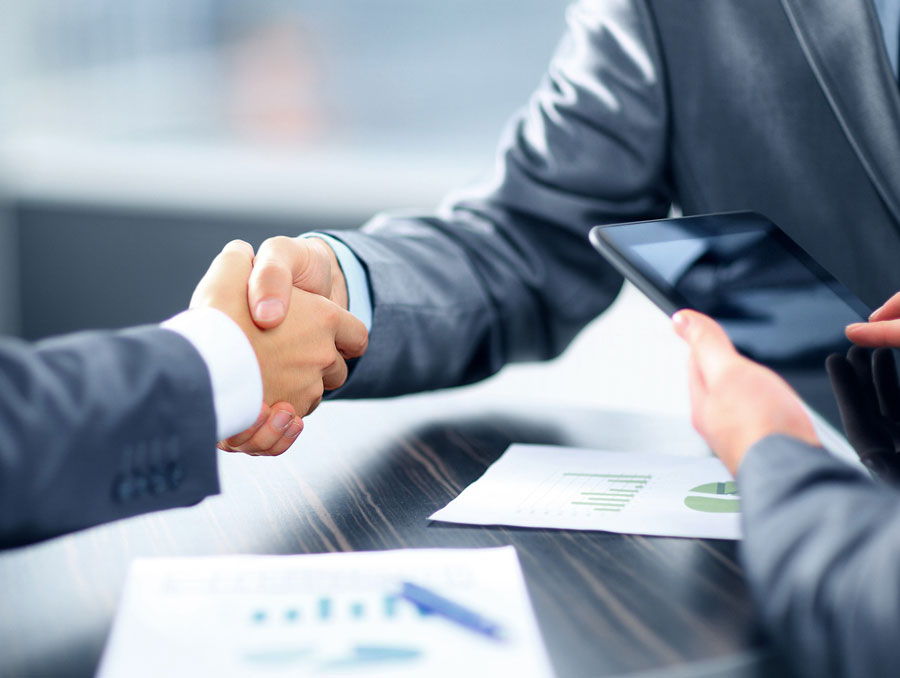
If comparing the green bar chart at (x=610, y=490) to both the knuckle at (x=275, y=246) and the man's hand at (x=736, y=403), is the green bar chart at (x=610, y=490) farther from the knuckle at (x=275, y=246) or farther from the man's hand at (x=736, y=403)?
the knuckle at (x=275, y=246)

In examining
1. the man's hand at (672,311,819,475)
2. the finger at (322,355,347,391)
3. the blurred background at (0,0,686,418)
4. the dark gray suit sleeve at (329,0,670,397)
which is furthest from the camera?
the blurred background at (0,0,686,418)

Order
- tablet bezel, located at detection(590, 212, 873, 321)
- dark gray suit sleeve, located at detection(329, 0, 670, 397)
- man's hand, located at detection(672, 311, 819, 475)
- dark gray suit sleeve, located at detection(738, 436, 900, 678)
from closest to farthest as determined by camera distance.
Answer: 1. dark gray suit sleeve, located at detection(738, 436, 900, 678)
2. man's hand, located at detection(672, 311, 819, 475)
3. tablet bezel, located at detection(590, 212, 873, 321)
4. dark gray suit sleeve, located at detection(329, 0, 670, 397)

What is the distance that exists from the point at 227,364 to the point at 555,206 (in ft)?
1.75

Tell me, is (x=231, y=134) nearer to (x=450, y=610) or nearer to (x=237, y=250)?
(x=237, y=250)

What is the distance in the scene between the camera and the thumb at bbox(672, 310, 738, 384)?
0.50 meters

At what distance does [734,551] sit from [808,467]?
125mm

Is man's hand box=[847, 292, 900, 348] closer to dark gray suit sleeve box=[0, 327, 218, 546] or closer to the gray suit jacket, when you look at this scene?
the gray suit jacket

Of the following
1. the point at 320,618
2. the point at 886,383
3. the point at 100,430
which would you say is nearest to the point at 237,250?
the point at 100,430

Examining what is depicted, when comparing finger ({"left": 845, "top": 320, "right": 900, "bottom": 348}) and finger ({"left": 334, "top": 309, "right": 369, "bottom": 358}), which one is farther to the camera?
finger ({"left": 334, "top": 309, "right": 369, "bottom": 358})

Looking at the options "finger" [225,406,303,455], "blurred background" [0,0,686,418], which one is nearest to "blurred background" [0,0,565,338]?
"blurred background" [0,0,686,418]

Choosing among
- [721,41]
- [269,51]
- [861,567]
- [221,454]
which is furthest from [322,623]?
[269,51]

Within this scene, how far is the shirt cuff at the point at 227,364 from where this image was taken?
61cm

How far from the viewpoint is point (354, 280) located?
2.79 ft

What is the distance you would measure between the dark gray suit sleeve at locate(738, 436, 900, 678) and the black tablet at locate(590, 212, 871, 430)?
13 centimetres
